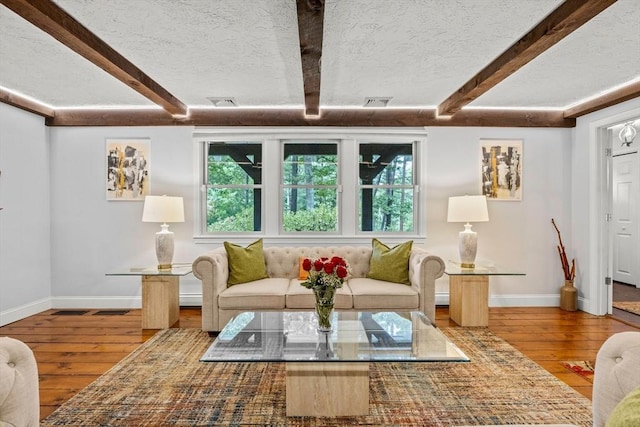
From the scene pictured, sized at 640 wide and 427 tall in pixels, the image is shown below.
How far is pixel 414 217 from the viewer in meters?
4.89

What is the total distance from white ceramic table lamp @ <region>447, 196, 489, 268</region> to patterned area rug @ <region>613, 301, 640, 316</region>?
2.21 m

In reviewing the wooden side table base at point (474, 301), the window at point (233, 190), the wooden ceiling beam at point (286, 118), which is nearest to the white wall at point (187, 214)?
the wooden ceiling beam at point (286, 118)

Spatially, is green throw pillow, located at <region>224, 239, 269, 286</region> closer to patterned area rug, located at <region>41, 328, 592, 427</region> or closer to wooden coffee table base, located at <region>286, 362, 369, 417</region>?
patterned area rug, located at <region>41, 328, 592, 427</region>

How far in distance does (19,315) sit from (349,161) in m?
4.10

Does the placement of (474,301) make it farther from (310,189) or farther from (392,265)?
(310,189)

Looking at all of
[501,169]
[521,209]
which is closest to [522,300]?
[521,209]

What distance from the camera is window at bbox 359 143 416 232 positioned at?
490cm

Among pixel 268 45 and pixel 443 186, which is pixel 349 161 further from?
pixel 268 45

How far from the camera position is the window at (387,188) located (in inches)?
193

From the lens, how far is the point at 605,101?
408cm

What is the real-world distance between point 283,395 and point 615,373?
1883mm

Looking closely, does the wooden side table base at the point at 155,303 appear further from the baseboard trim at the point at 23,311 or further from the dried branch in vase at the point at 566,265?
the dried branch in vase at the point at 566,265

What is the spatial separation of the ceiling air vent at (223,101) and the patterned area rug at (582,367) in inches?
157

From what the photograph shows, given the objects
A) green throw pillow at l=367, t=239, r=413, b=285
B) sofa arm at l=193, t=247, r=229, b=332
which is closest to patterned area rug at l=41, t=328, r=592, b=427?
sofa arm at l=193, t=247, r=229, b=332
